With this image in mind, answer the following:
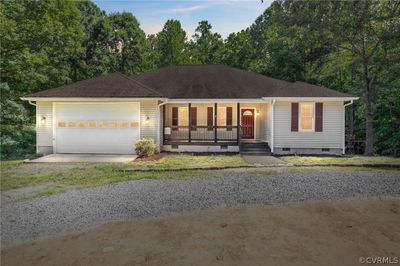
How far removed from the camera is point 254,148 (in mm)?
16297

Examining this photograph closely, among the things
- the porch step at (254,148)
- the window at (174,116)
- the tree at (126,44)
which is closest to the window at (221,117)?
the porch step at (254,148)

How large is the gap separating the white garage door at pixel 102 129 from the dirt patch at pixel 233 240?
9.93m

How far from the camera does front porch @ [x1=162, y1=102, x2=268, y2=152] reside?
16641 mm

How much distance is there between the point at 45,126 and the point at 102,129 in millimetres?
2984

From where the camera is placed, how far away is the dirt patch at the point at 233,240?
419 cm

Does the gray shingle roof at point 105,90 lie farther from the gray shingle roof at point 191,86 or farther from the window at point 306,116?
the window at point 306,116

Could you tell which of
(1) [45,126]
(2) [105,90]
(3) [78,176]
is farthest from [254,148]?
(1) [45,126]

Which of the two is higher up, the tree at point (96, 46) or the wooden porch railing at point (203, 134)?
the tree at point (96, 46)

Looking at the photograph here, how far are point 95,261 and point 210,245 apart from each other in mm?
1632

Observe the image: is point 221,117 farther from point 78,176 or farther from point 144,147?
point 78,176

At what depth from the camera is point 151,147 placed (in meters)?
14.4

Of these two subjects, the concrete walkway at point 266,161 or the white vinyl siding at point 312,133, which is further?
the white vinyl siding at point 312,133

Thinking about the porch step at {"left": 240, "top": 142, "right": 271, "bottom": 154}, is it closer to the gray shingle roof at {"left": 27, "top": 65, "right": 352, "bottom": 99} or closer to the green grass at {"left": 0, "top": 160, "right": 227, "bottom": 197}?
the gray shingle roof at {"left": 27, "top": 65, "right": 352, "bottom": 99}

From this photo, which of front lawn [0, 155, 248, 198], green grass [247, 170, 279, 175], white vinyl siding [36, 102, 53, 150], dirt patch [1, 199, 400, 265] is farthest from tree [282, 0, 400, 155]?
white vinyl siding [36, 102, 53, 150]
